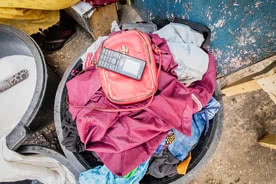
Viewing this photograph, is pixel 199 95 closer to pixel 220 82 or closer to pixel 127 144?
pixel 127 144

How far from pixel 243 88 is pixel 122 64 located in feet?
1.98

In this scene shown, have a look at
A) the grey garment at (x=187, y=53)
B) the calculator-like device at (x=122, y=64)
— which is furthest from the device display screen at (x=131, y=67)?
the grey garment at (x=187, y=53)

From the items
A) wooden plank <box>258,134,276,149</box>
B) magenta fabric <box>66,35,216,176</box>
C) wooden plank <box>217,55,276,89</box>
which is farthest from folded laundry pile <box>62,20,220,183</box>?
wooden plank <box>258,134,276,149</box>

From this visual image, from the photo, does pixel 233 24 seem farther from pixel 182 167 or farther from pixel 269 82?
pixel 182 167

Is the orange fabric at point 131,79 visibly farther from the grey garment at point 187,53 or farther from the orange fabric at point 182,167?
the orange fabric at point 182,167

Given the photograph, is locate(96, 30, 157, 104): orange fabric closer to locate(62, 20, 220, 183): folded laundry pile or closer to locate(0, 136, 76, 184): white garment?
locate(62, 20, 220, 183): folded laundry pile

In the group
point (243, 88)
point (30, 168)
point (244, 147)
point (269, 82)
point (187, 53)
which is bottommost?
point (244, 147)

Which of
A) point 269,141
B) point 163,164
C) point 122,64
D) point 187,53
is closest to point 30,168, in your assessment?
point 163,164

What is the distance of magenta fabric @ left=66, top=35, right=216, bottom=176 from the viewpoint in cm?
112

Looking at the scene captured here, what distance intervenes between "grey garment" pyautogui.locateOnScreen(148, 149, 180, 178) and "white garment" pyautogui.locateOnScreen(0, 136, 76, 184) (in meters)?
0.34

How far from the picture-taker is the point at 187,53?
3.93ft

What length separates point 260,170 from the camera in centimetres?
169

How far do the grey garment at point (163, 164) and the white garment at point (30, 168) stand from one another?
1.11 ft

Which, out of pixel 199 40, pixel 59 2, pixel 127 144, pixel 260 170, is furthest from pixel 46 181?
pixel 260 170
